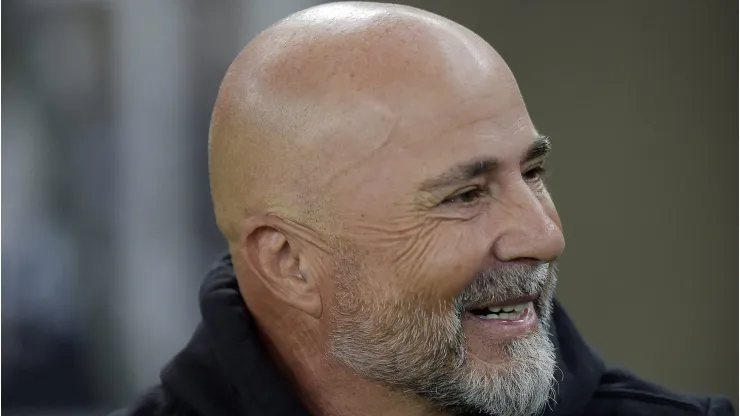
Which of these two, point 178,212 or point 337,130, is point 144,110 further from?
point 337,130

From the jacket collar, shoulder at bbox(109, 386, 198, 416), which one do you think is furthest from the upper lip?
shoulder at bbox(109, 386, 198, 416)

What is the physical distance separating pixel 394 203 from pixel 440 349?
7.5 inches

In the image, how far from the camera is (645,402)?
1.51 meters

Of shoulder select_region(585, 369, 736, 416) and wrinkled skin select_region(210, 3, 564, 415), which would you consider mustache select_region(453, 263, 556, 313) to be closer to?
wrinkled skin select_region(210, 3, 564, 415)

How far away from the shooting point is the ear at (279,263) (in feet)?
4.13

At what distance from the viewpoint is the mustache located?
120 centimetres

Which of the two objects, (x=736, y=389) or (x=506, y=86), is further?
(x=736, y=389)

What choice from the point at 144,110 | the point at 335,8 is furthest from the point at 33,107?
the point at 335,8

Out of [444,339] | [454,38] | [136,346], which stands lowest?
[136,346]

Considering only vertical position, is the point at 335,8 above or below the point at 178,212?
above

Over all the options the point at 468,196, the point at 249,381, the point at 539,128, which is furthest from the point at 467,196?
the point at 539,128

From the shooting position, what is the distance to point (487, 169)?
47.4 inches

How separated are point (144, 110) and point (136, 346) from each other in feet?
2.04

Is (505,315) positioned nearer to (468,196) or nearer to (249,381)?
(468,196)
